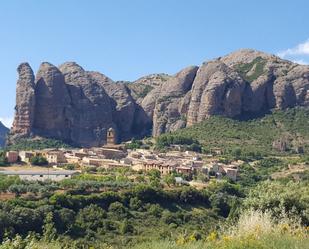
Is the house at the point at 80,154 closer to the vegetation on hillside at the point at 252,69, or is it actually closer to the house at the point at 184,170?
the house at the point at 184,170

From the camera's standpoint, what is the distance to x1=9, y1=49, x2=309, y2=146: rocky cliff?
116062 millimetres

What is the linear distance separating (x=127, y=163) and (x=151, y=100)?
61820mm

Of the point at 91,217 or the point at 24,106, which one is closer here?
the point at 91,217

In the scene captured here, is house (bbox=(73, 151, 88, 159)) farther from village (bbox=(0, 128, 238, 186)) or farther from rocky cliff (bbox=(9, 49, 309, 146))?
rocky cliff (bbox=(9, 49, 309, 146))

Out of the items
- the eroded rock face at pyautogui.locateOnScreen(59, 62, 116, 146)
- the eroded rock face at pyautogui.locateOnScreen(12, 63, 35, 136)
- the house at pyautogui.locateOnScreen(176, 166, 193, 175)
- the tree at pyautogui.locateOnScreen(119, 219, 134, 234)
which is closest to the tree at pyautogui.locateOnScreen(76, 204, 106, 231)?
the tree at pyautogui.locateOnScreen(119, 219, 134, 234)

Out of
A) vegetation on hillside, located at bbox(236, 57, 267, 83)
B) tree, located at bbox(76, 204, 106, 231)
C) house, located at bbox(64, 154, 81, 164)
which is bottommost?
tree, located at bbox(76, 204, 106, 231)

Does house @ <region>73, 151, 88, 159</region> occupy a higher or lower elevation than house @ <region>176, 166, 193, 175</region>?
higher

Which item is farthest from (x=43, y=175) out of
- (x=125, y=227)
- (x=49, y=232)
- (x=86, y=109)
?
(x=86, y=109)

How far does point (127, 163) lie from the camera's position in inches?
3063

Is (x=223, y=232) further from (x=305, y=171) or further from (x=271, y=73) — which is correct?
(x=271, y=73)

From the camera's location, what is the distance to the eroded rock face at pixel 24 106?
113m

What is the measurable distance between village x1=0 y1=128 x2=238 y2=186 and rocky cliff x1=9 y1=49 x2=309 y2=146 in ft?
101

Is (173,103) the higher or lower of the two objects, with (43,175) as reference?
higher

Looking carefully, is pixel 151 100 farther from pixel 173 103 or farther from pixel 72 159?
pixel 72 159
